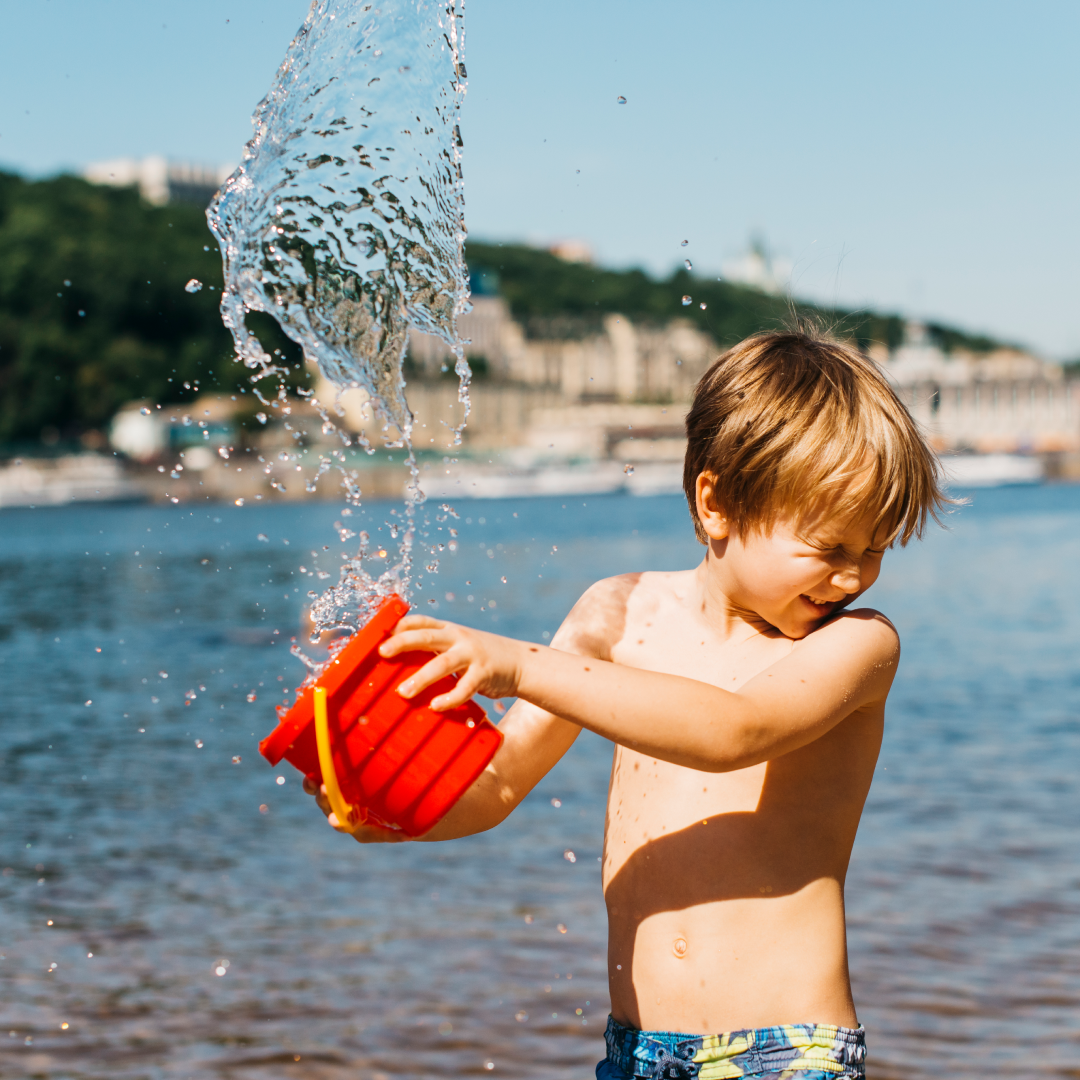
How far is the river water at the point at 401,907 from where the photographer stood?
14.5ft

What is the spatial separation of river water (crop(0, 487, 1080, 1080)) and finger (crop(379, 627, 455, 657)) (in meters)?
3.00

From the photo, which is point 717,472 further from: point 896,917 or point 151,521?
point 151,521

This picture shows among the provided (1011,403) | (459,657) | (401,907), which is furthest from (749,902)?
(1011,403)

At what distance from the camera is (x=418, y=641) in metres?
1.59

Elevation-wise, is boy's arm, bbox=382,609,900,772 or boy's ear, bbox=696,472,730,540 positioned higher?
boy's ear, bbox=696,472,730,540

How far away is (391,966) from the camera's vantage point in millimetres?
5129

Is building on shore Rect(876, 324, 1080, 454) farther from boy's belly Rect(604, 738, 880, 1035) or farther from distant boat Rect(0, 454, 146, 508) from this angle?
boy's belly Rect(604, 738, 880, 1035)

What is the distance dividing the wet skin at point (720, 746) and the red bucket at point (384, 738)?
4 cm

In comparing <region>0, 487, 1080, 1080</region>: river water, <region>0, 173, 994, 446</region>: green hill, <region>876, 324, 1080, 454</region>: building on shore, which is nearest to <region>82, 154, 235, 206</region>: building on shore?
<region>0, 173, 994, 446</region>: green hill

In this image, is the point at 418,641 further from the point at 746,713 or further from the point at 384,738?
the point at 746,713

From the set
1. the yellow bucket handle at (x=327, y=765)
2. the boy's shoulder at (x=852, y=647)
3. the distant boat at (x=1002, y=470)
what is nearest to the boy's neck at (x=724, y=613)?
the boy's shoulder at (x=852, y=647)

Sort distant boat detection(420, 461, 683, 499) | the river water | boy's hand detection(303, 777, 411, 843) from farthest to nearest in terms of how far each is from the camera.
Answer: distant boat detection(420, 461, 683, 499) < the river water < boy's hand detection(303, 777, 411, 843)

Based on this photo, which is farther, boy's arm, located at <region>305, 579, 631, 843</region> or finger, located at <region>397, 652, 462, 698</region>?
boy's arm, located at <region>305, 579, 631, 843</region>

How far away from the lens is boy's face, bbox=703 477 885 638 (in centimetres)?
171
